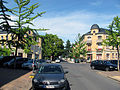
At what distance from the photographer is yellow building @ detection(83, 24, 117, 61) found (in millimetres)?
50156

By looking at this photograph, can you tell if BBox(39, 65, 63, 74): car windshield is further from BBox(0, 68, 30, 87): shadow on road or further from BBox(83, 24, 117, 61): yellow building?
BBox(83, 24, 117, 61): yellow building

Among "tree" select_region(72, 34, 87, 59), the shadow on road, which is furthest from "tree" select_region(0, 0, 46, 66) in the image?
"tree" select_region(72, 34, 87, 59)

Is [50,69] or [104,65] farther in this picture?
[104,65]

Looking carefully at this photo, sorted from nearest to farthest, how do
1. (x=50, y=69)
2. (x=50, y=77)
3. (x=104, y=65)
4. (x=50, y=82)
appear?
(x=50, y=82), (x=50, y=77), (x=50, y=69), (x=104, y=65)

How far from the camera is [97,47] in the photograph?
51.6 metres

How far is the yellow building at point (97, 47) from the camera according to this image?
50.2 m

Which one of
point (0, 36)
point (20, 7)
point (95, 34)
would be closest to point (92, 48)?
point (95, 34)

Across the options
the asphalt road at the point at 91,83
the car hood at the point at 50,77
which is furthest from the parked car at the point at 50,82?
the asphalt road at the point at 91,83

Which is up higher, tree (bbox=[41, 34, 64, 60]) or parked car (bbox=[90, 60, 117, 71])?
tree (bbox=[41, 34, 64, 60])

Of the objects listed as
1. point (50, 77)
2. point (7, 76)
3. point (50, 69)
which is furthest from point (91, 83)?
point (7, 76)

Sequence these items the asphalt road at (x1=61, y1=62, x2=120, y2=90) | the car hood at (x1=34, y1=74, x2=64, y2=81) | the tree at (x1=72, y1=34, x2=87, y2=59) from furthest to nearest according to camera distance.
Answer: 1. the tree at (x1=72, y1=34, x2=87, y2=59)
2. the asphalt road at (x1=61, y1=62, x2=120, y2=90)
3. the car hood at (x1=34, y1=74, x2=64, y2=81)

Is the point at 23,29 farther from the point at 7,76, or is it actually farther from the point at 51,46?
the point at 51,46

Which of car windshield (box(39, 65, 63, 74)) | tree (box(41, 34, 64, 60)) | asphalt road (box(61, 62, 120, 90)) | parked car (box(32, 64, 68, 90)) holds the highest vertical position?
tree (box(41, 34, 64, 60))

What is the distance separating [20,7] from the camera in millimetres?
15758
